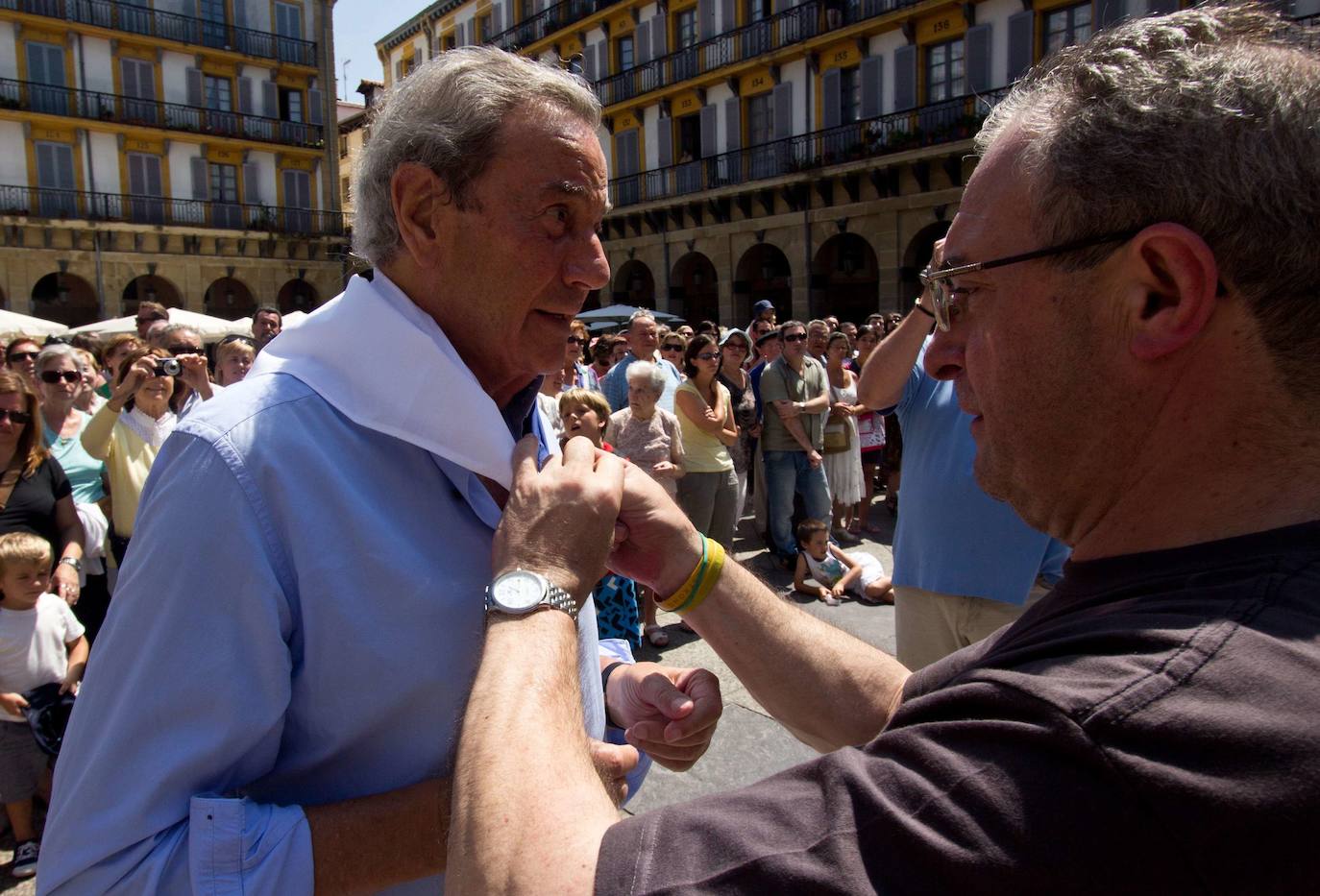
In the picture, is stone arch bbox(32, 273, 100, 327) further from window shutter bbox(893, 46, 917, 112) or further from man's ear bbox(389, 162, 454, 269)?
man's ear bbox(389, 162, 454, 269)

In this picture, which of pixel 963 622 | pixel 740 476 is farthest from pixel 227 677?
pixel 740 476

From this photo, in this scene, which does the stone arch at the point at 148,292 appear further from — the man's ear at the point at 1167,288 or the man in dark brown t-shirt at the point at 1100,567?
the man's ear at the point at 1167,288

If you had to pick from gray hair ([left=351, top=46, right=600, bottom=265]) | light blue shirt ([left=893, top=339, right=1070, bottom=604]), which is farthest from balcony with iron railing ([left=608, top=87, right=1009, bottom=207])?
gray hair ([left=351, top=46, right=600, bottom=265])

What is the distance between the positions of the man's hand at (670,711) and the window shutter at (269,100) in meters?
34.1

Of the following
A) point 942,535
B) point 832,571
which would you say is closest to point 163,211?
point 832,571

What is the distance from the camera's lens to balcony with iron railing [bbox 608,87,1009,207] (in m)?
19.4

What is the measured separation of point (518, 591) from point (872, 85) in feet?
74.2

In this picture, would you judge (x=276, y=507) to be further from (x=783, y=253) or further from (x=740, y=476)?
(x=783, y=253)

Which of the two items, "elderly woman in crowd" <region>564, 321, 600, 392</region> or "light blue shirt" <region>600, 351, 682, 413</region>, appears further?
"elderly woman in crowd" <region>564, 321, 600, 392</region>

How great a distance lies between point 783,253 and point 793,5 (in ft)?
20.2

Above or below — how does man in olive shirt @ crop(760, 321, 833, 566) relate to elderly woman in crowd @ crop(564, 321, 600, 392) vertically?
below

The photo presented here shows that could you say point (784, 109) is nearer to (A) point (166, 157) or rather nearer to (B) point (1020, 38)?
(B) point (1020, 38)

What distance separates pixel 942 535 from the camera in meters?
3.17

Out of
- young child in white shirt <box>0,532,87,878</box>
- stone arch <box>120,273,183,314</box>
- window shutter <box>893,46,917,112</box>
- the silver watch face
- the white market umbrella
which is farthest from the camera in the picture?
stone arch <box>120,273,183,314</box>
